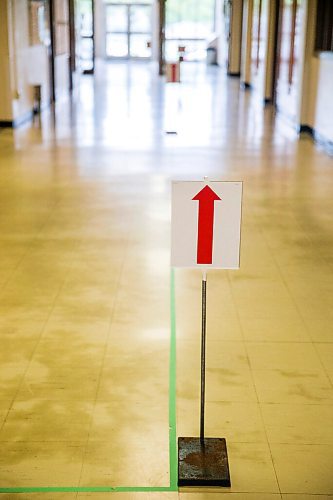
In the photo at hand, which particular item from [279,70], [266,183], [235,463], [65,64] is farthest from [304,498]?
[65,64]

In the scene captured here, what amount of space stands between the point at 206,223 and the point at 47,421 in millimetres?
1465

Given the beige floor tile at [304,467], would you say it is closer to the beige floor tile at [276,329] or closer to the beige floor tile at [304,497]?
the beige floor tile at [304,497]

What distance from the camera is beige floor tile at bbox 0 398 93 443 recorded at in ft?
12.4

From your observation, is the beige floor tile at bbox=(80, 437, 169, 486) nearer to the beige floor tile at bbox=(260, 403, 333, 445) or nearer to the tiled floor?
the tiled floor

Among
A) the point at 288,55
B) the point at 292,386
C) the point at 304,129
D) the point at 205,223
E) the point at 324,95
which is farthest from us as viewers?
the point at 288,55

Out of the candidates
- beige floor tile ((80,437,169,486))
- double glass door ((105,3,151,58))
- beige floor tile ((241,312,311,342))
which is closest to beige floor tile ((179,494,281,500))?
beige floor tile ((80,437,169,486))

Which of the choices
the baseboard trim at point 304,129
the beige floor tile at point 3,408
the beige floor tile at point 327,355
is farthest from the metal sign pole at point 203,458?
the baseboard trim at point 304,129

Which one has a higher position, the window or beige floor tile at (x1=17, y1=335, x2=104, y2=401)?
the window

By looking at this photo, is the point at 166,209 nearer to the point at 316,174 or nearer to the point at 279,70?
the point at 316,174

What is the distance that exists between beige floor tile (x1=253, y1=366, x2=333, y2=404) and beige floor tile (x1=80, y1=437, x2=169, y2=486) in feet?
2.75

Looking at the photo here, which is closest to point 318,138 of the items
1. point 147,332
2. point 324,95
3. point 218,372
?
point 324,95

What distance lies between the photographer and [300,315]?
541 centimetres

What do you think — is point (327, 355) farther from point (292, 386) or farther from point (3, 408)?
point (3, 408)

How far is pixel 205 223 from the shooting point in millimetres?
3287
